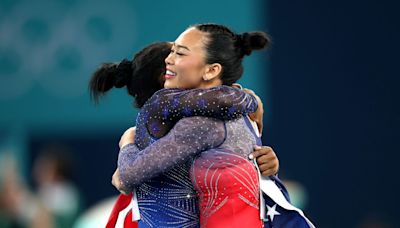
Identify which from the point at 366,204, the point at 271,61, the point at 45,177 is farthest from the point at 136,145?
the point at 366,204

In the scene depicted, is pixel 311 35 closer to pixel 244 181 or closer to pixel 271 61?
pixel 271 61

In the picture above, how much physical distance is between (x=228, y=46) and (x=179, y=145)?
336mm

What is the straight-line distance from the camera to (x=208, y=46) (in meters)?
2.70

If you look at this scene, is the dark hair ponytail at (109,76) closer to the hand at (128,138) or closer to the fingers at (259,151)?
the hand at (128,138)

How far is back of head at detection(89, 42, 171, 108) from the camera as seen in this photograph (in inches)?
113

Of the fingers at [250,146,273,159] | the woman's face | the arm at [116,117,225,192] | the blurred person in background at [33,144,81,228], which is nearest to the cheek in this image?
the woman's face

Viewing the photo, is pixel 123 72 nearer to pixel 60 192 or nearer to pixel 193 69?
pixel 193 69

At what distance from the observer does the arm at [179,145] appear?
8.48 feet

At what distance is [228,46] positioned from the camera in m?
2.72

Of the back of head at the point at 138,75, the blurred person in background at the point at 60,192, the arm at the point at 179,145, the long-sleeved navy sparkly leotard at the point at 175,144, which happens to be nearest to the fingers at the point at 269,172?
the long-sleeved navy sparkly leotard at the point at 175,144

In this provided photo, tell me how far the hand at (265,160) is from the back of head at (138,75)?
38 centimetres

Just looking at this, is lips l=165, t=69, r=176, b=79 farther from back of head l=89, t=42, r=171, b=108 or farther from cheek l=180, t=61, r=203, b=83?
back of head l=89, t=42, r=171, b=108

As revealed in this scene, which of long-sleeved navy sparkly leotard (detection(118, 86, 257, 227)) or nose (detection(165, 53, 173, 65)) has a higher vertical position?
nose (detection(165, 53, 173, 65))

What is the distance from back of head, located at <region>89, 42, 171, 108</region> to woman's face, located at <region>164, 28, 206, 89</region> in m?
0.16
